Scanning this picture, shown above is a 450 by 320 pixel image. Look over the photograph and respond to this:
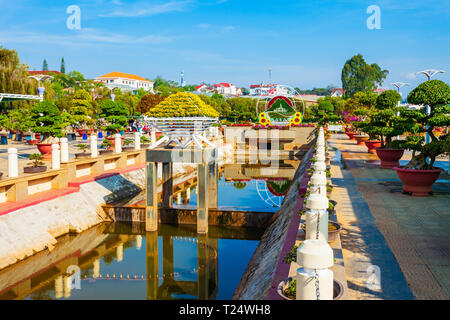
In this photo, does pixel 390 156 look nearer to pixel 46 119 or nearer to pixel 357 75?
pixel 46 119

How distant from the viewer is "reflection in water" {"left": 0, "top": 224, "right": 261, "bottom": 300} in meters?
11.7

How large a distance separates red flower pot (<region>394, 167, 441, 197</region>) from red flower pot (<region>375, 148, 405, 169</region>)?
7.46m

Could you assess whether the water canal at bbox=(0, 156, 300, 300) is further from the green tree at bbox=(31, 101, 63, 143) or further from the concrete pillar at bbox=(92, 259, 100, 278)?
the green tree at bbox=(31, 101, 63, 143)

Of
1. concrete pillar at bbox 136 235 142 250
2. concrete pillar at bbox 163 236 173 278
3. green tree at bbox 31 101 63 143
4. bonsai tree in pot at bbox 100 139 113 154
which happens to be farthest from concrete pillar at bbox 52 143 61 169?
green tree at bbox 31 101 63 143

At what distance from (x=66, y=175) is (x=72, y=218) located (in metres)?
2.29

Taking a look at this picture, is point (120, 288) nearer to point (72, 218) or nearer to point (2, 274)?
point (2, 274)

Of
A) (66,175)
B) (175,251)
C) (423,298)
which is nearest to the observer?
(423,298)

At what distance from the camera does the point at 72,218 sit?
1669 cm

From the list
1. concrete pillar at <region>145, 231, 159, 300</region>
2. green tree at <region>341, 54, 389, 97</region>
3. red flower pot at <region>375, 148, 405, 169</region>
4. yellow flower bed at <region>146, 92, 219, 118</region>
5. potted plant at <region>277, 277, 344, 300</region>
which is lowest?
concrete pillar at <region>145, 231, 159, 300</region>

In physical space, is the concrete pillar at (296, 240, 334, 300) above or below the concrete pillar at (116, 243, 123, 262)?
above

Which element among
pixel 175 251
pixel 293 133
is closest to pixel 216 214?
pixel 175 251

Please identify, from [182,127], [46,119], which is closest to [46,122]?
[46,119]

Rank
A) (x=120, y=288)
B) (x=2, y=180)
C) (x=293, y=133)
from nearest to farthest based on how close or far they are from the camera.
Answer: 1. (x=120, y=288)
2. (x=2, y=180)
3. (x=293, y=133)

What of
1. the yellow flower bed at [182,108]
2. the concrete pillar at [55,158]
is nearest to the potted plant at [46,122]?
the concrete pillar at [55,158]
